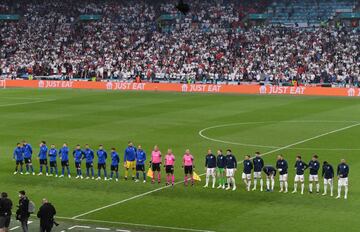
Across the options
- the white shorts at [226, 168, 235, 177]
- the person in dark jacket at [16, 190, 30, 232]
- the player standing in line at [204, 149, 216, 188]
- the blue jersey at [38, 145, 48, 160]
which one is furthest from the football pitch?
the person in dark jacket at [16, 190, 30, 232]

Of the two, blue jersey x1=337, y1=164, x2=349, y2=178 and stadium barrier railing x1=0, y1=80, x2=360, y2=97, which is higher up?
stadium barrier railing x1=0, y1=80, x2=360, y2=97

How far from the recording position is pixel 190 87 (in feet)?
254

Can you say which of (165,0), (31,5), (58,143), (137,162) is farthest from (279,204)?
(31,5)

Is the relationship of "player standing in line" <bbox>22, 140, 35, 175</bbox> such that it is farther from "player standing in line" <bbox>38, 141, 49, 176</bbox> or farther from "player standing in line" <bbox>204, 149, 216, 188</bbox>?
"player standing in line" <bbox>204, 149, 216, 188</bbox>

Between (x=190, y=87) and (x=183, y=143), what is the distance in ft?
116

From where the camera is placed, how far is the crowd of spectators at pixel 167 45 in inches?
3167

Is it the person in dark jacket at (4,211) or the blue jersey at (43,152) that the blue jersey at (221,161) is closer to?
the blue jersey at (43,152)

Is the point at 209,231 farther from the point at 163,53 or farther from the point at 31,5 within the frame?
the point at 31,5

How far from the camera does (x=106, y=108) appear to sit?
59.9 m

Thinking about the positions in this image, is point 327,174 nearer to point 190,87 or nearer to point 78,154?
point 78,154

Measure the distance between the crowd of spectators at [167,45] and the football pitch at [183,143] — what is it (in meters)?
9.17

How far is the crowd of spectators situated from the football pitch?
361 inches

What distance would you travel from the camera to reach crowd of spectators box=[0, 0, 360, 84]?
80438mm

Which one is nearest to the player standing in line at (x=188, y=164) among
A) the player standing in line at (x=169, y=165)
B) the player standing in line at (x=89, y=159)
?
the player standing in line at (x=169, y=165)
